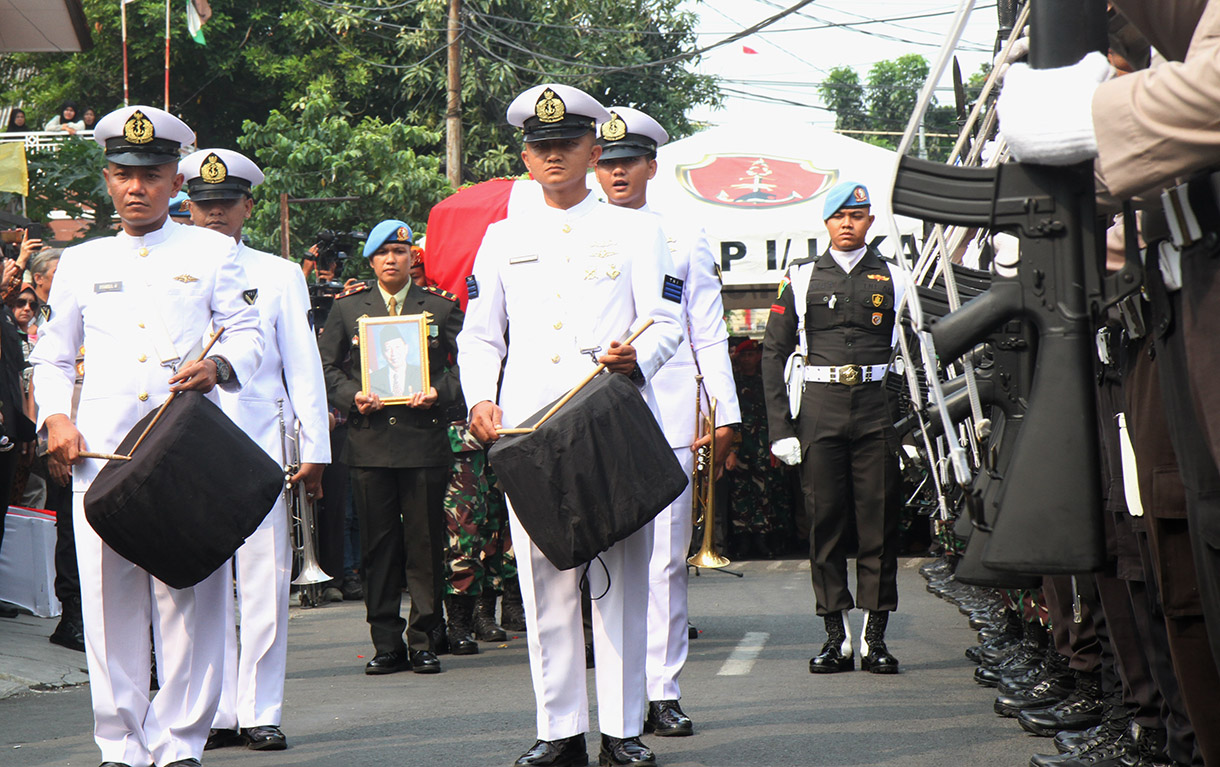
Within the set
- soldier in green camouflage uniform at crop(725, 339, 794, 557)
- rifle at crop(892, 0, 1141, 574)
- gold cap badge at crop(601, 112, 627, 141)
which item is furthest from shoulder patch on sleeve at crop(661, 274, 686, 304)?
soldier in green camouflage uniform at crop(725, 339, 794, 557)

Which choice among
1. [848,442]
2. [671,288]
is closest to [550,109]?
[671,288]

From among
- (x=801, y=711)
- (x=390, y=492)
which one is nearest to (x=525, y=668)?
(x=390, y=492)

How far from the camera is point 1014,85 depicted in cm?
302

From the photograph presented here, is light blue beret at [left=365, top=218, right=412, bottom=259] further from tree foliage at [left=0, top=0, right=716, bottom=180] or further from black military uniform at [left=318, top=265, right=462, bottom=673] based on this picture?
tree foliage at [left=0, top=0, right=716, bottom=180]

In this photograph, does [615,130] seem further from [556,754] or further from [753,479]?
[753,479]

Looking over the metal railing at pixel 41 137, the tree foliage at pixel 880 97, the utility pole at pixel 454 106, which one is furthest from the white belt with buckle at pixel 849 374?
the tree foliage at pixel 880 97

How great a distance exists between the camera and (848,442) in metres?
8.01

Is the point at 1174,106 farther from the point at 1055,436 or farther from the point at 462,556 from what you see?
the point at 462,556

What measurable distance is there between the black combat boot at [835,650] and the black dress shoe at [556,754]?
2640 millimetres

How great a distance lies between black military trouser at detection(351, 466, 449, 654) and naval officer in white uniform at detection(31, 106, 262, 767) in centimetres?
281

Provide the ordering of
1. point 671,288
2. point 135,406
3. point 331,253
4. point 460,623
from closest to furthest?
point 135,406 → point 671,288 → point 460,623 → point 331,253

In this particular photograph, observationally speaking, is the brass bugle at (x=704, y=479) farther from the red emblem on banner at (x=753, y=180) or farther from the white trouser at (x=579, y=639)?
the red emblem on banner at (x=753, y=180)

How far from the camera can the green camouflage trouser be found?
9.16 metres

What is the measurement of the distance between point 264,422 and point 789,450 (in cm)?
292
